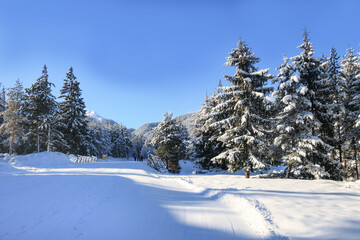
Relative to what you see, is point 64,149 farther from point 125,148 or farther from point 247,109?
point 125,148

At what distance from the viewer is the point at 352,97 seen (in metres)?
16.2

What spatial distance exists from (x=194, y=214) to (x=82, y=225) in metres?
3.12

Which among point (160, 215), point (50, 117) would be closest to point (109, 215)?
point (160, 215)

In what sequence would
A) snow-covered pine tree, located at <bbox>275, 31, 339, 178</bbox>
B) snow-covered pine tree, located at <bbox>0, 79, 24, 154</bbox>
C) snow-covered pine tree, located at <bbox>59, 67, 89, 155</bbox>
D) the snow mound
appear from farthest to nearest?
1. snow-covered pine tree, located at <bbox>0, 79, 24, 154</bbox>
2. snow-covered pine tree, located at <bbox>59, 67, 89, 155</bbox>
3. the snow mound
4. snow-covered pine tree, located at <bbox>275, 31, 339, 178</bbox>

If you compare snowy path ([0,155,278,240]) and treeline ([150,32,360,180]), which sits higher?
treeline ([150,32,360,180])

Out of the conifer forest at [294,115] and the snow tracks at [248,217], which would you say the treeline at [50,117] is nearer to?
the conifer forest at [294,115]

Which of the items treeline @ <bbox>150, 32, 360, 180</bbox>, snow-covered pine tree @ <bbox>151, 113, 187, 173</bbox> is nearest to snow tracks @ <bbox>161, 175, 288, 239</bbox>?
treeline @ <bbox>150, 32, 360, 180</bbox>

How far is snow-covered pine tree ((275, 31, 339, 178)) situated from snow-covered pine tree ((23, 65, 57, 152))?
2907cm

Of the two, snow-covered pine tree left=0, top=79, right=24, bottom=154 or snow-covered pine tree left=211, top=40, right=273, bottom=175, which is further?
snow-covered pine tree left=0, top=79, right=24, bottom=154

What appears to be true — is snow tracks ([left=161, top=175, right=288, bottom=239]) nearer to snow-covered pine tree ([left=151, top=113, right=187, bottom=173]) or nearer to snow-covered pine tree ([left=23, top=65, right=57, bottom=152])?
snow-covered pine tree ([left=151, top=113, right=187, bottom=173])

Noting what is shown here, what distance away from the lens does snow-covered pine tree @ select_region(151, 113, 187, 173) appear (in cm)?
2561

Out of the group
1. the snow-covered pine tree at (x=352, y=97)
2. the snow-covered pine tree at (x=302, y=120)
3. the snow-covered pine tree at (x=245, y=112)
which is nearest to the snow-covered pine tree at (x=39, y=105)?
the snow-covered pine tree at (x=245, y=112)

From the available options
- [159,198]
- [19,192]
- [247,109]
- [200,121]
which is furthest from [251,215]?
[200,121]

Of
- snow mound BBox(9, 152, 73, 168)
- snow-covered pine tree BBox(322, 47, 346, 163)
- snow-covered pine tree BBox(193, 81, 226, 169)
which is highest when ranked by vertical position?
snow-covered pine tree BBox(322, 47, 346, 163)
